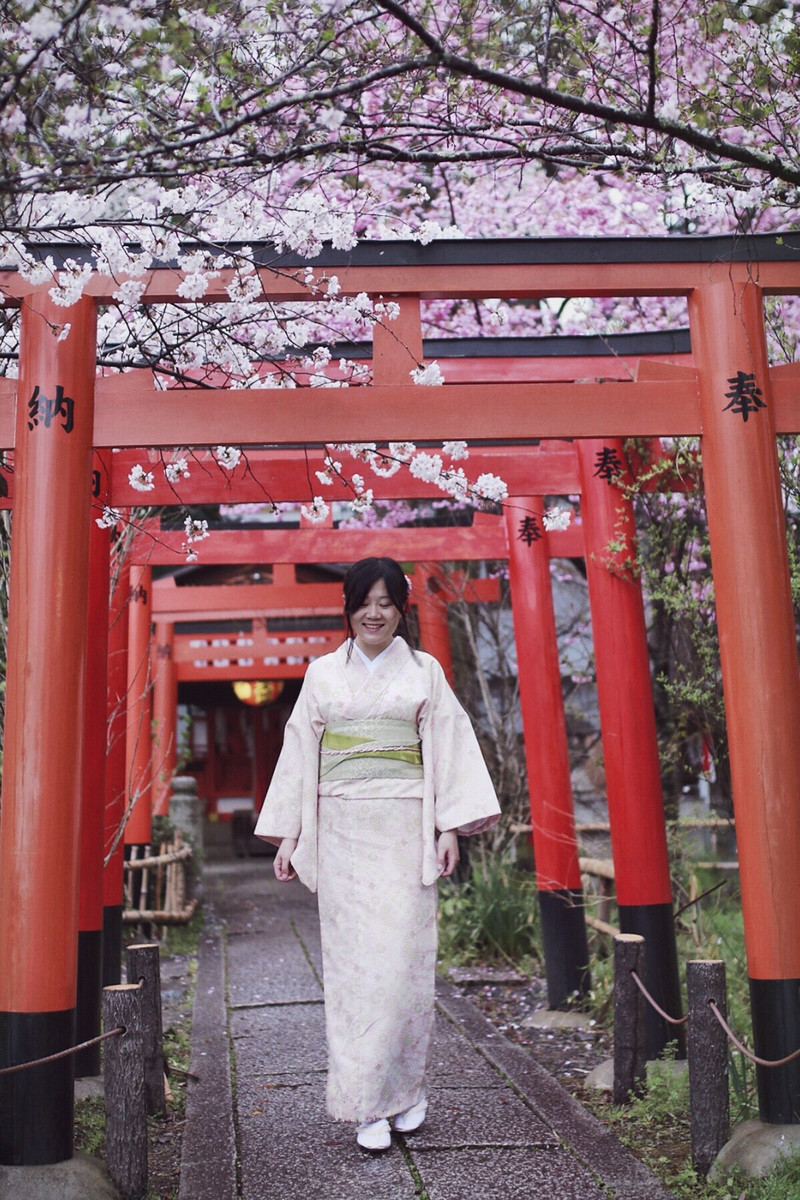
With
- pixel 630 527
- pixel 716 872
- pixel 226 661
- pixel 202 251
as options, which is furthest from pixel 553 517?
pixel 226 661

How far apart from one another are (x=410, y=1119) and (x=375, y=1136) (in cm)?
21

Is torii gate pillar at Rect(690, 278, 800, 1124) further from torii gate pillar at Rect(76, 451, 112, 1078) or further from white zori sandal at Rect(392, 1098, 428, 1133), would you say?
torii gate pillar at Rect(76, 451, 112, 1078)

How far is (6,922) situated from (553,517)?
10.0ft

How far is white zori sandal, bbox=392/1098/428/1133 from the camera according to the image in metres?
4.17

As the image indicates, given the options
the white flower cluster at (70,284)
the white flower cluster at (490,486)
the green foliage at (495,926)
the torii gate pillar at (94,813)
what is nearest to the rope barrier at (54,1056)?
the torii gate pillar at (94,813)

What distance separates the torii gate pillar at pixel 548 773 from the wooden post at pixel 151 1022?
265 cm

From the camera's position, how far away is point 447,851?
13.8ft

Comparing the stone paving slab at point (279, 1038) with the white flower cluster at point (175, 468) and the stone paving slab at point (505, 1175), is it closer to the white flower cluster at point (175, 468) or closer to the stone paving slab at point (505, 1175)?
the stone paving slab at point (505, 1175)

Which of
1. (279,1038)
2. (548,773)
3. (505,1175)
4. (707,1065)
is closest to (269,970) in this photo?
(279,1038)

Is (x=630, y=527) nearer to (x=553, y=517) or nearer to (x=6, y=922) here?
(x=553, y=517)

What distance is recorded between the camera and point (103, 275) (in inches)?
159

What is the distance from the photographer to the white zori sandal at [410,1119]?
4.17 m

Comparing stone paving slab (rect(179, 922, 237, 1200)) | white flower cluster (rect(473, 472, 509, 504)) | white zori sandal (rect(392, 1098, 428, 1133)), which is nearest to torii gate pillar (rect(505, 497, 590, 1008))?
white flower cluster (rect(473, 472, 509, 504))

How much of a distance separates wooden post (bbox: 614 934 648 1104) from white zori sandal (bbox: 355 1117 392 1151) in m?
1.11
